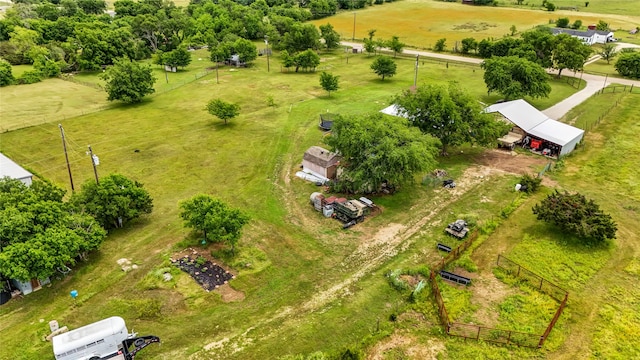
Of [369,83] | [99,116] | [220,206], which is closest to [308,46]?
[369,83]

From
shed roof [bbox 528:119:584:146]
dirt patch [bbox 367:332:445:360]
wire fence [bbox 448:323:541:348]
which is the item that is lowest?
dirt patch [bbox 367:332:445:360]

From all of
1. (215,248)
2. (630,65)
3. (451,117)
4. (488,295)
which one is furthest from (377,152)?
(630,65)

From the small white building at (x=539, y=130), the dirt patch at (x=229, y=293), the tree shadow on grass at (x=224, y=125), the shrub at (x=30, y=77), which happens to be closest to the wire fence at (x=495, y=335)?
the dirt patch at (x=229, y=293)

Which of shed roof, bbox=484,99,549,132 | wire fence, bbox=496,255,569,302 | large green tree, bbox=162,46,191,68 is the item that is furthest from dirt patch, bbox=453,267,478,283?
large green tree, bbox=162,46,191,68

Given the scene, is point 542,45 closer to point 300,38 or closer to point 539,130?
point 539,130

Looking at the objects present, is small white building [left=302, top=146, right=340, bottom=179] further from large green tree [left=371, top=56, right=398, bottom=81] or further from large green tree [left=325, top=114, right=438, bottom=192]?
large green tree [left=371, top=56, right=398, bottom=81]

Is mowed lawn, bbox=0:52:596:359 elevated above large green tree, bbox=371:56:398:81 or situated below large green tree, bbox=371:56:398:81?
below
